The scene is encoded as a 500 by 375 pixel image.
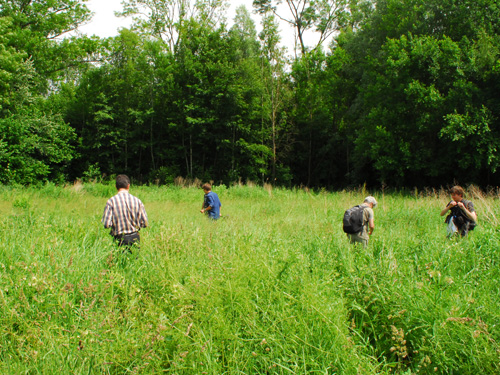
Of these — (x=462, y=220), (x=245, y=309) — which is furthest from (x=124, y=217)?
(x=462, y=220)

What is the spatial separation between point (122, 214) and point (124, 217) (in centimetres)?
6

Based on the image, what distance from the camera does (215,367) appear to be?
106 inches

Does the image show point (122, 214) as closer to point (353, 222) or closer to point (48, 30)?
point (353, 222)

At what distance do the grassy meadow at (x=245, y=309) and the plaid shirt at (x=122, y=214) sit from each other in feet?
1.27

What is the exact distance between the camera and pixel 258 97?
26828 millimetres

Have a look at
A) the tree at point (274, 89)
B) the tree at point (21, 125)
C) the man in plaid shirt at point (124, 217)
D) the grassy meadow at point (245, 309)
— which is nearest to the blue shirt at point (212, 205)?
the grassy meadow at point (245, 309)

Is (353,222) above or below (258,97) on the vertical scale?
below

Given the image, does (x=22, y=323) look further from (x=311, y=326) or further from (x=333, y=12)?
(x=333, y=12)

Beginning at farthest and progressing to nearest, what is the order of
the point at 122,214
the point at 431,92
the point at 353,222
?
the point at 431,92 → the point at 353,222 → the point at 122,214

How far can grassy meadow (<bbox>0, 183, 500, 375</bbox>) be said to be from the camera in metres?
2.78

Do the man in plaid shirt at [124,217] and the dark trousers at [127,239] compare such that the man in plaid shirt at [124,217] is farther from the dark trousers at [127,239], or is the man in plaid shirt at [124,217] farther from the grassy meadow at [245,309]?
the grassy meadow at [245,309]

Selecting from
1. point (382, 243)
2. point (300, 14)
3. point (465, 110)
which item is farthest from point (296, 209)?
point (300, 14)

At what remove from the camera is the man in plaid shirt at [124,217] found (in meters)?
5.03

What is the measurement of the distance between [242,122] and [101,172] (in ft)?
42.6
